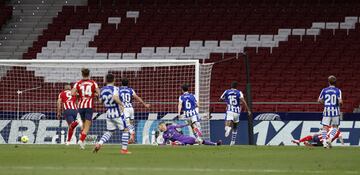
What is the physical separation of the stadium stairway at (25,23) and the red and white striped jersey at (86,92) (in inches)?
760

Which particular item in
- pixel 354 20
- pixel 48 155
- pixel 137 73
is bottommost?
pixel 48 155

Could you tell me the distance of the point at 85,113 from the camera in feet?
74.3

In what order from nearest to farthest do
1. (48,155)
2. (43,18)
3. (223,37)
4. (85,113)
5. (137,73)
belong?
1. (48,155)
2. (85,113)
3. (137,73)
4. (223,37)
5. (43,18)

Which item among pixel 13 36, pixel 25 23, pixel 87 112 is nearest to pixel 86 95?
pixel 87 112

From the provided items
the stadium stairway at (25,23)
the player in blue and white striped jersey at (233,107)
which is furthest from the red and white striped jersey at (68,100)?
the stadium stairway at (25,23)

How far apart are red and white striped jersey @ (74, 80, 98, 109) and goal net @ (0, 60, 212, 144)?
6710 mm

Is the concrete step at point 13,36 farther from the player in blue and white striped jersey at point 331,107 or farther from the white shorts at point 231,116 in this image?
the player in blue and white striped jersey at point 331,107

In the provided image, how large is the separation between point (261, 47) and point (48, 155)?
70.0 ft

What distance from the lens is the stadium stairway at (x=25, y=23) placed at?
140 feet

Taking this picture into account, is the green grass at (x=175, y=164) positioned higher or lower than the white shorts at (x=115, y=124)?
lower

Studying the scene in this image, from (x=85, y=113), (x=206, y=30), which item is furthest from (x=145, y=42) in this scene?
(x=85, y=113)

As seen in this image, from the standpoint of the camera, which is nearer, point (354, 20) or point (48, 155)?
point (48, 155)

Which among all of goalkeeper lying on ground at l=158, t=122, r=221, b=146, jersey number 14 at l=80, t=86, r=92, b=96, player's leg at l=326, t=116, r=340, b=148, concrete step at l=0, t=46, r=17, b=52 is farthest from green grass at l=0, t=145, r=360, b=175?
concrete step at l=0, t=46, r=17, b=52

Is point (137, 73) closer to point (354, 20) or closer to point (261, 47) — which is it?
point (261, 47)
